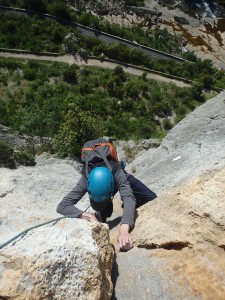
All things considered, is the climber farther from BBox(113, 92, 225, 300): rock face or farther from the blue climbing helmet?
BBox(113, 92, 225, 300): rock face

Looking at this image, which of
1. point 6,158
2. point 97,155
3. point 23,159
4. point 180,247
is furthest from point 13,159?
point 180,247

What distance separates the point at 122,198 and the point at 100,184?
2.26 ft

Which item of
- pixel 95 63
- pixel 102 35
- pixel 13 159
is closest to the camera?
pixel 13 159

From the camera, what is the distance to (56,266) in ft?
18.5

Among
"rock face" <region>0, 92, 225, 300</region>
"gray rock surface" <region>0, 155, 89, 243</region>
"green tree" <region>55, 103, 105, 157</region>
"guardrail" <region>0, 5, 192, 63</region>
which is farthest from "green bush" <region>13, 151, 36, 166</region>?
"guardrail" <region>0, 5, 192, 63</region>

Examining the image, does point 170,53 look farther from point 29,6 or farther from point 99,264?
point 99,264

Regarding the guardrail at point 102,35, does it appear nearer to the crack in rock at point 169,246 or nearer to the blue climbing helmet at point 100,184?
the blue climbing helmet at point 100,184

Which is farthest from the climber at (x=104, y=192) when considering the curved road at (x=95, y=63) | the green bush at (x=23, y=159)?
the curved road at (x=95, y=63)

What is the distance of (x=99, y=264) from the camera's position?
6.14 m

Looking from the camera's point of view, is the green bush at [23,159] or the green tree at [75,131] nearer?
the green bush at [23,159]

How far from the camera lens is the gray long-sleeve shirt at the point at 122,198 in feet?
26.9

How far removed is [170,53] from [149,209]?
199 ft

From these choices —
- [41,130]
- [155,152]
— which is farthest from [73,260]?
[41,130]

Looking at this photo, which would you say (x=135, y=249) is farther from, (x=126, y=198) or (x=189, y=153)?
(x=189, y=153)
